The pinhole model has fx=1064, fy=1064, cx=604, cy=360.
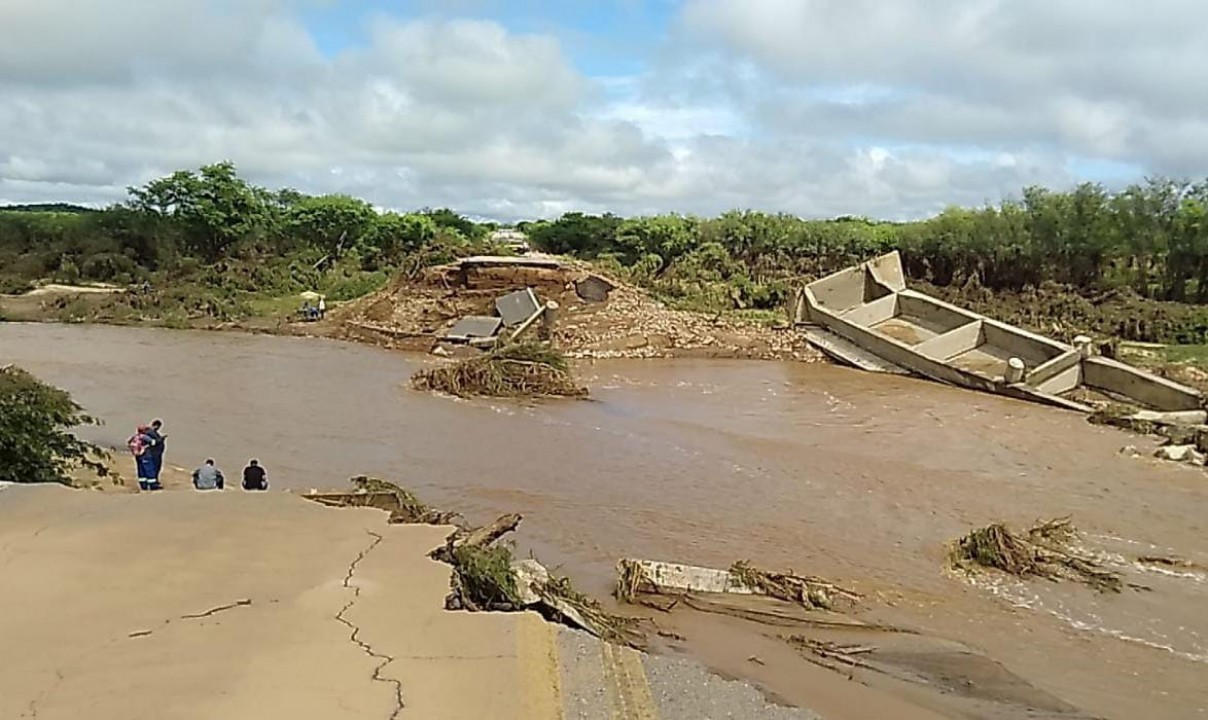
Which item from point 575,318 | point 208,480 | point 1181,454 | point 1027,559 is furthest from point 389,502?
point 575,318

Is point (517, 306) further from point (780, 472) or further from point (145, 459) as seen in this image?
point (145, 459)

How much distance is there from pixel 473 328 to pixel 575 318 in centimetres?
301

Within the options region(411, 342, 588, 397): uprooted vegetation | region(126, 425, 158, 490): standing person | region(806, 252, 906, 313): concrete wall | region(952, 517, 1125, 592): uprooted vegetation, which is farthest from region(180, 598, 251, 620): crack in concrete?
region(806, 252, 906, 313): concrete wall

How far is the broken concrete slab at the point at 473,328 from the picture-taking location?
101 ft

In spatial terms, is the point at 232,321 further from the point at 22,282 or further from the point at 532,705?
the point at 532,705

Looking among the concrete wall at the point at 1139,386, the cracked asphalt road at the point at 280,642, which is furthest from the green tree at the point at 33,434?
the concrete wall at the point at 1139,386

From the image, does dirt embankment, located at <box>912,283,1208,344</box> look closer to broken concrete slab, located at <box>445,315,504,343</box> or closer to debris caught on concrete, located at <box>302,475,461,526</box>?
broken concrete slab, located at <box>445,315,504,343</box>

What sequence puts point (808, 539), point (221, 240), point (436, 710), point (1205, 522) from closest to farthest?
point (436, 710)
point (808, 539)
point (1205, 522)
point (221, 240)

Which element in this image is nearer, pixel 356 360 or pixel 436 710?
pixel 436 710

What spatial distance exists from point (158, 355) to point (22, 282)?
20.9 m

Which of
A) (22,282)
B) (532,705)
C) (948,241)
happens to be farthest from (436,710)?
(22,282)

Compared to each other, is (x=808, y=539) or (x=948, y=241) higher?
(x=948, y=241)

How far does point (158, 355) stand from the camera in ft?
97.7

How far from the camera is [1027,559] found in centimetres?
1142
